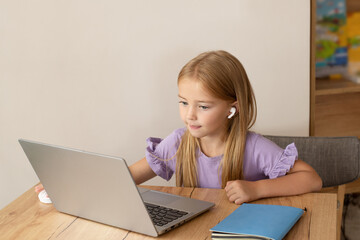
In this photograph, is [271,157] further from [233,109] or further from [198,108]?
[198,108]

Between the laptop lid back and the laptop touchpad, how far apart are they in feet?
0.53

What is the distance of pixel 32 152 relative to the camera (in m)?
1.21

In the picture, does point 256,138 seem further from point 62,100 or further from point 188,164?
point 62,100

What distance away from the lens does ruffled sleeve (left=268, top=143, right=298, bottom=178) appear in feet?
4.69

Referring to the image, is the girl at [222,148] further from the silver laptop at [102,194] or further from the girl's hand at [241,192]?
the silver laptop at [102,194]

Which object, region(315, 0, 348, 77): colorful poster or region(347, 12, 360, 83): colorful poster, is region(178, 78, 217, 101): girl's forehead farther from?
region(347, 12, 360, 83): colorful poster

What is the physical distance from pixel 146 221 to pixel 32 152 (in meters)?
0.36

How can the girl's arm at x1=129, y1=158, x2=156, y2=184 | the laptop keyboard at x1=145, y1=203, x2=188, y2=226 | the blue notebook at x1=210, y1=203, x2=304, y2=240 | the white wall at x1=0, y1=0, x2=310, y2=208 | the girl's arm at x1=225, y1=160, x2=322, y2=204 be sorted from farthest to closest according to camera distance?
the white wall at x1=0, y1=0, x2=310, y2=208 → the girl's arm at x1=129, y1=158, x2=156, y2=184 → the girl's arm at x1=225, y1=160, x2=322, y2=204 → the laptop keyboard at x1=145, y1=203, x2=188, y2=226 → the blue notebook at x1=210, y1=203, x2=304, y2=240

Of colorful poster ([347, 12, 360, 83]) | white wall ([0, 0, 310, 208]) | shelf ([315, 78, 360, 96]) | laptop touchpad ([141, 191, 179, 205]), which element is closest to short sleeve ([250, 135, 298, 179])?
laptop touchpad ([141, 191, 179, 205])

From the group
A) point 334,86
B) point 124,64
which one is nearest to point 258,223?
point 124,64

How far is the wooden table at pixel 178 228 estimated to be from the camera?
109 cm

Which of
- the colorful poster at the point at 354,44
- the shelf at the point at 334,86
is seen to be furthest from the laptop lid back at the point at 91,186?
the colorful poster at the point at 354,44

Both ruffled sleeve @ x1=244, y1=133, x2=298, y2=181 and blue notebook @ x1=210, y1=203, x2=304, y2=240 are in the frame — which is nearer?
blue notebook @ x1=210, y1=203, x2=304, y2=240

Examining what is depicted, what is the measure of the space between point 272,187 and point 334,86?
1200 mm
